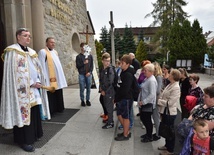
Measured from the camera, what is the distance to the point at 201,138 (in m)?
2.30

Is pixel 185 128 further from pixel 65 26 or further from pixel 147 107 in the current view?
pixel 65 26

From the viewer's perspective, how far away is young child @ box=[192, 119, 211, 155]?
2254 mm

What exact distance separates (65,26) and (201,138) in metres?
8.95

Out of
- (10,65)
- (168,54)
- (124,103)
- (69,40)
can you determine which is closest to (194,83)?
(124,103)

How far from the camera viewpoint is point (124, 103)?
A: 11.6 feet

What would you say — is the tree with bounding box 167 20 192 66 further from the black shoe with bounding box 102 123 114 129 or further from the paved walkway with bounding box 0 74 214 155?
the black shoe with bounding box 102 123 114 129

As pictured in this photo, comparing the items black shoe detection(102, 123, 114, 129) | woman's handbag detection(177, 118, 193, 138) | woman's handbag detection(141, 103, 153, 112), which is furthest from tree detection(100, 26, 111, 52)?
woman's handbag detection(177, 118, 193, 138)

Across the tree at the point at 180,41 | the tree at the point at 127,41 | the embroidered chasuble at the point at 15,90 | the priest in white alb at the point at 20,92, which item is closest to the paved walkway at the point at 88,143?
the priest in white alb at the point at 20,92

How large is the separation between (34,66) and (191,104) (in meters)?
2.81

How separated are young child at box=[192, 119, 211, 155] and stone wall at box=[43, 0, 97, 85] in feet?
22.4

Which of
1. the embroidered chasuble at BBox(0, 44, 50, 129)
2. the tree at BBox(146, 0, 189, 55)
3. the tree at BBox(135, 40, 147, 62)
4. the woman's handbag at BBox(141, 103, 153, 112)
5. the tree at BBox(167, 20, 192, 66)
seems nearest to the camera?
the embroidered chasuble at BBox(0, 44, 50, 129)

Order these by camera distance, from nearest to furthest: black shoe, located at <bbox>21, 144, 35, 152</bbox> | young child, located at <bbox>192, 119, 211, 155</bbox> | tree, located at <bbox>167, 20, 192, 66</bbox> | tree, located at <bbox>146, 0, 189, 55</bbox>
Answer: young child, located at <bbox>192, 119, 211, 155</bbox>
black shoe, located at <bbox>21, 144, 35, 152</bbox>
tree, located at <bbox>167, 20, 192, 66</bbox>
tree, located at <bbox>146, 0, 189, 55</bbox>

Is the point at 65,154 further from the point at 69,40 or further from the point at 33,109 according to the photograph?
the point at 69,40

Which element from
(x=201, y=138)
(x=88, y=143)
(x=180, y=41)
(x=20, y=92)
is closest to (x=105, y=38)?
(x=180, y=41)
